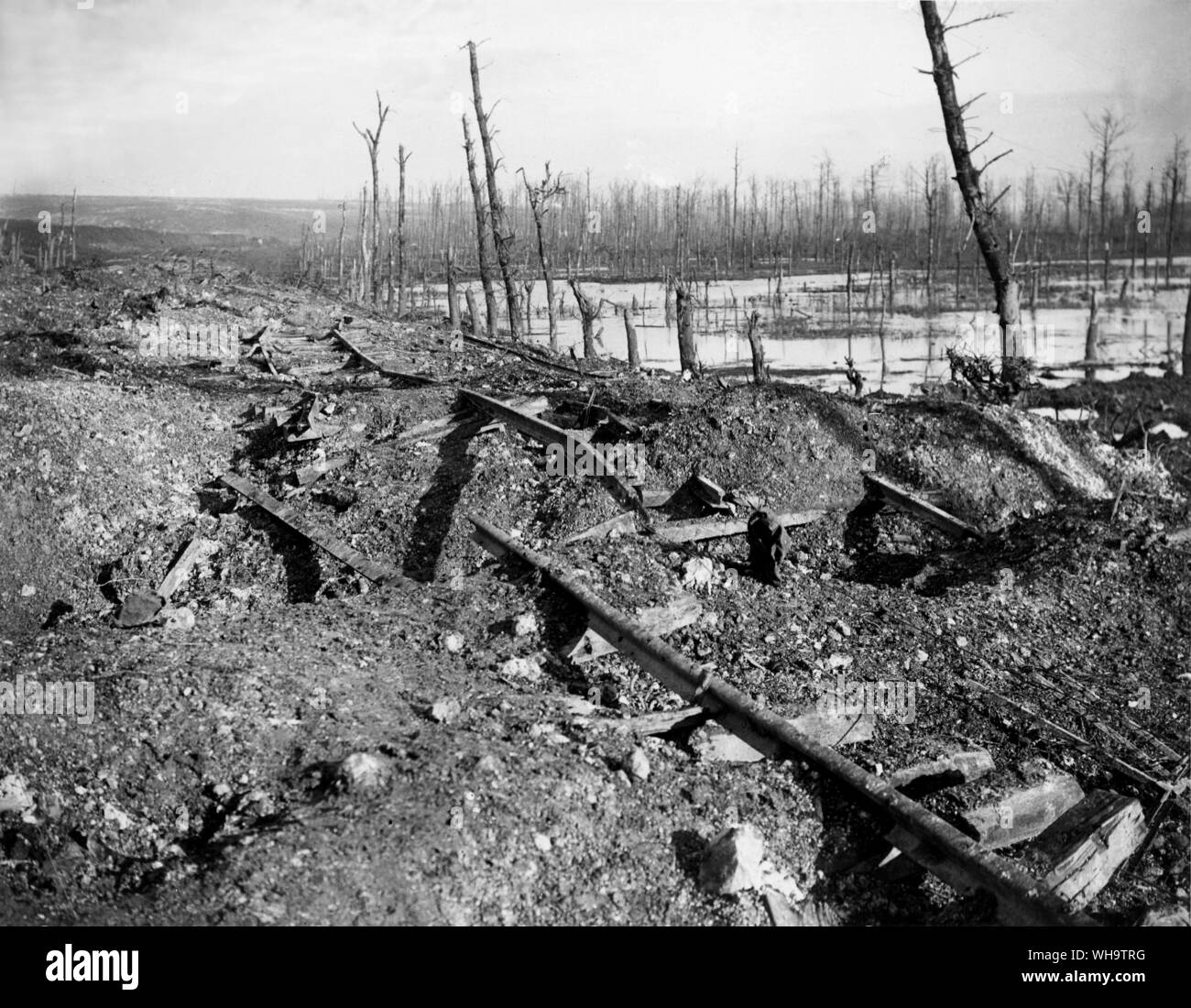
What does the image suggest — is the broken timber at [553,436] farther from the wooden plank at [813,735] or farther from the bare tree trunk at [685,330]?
the bare tree trunk at [685,330]

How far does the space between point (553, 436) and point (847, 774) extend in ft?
18.1

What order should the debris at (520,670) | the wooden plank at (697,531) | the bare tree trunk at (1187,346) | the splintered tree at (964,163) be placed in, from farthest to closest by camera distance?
the bare tree trunk at (1187,346), the splintered tree at (964,163), the wooden plank at (697,531), the debris at (520,670)

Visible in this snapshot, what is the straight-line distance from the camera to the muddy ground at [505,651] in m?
3.41

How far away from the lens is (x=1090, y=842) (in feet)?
12.3

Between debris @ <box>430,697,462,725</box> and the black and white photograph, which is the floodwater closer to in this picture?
the black and white photograph

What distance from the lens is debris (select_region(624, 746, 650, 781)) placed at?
3.95 m

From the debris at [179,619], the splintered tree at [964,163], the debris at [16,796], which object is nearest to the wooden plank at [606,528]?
the debris at [179,619]

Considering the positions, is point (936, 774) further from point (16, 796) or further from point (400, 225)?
point (400, 225)

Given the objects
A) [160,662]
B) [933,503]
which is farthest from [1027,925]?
[933,503]

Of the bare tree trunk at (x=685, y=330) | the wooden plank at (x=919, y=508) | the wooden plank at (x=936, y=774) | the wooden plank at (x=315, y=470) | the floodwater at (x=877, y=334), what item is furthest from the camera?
the floodwater at (x=877, y=334)

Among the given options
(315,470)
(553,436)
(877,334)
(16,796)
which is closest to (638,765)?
(16,796)

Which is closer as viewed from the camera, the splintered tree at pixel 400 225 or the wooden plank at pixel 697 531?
the wooden plank at pixel 697 531

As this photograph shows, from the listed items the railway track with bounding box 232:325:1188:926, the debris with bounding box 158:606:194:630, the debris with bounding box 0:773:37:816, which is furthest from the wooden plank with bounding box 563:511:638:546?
the debris with bounding box 0:773:37:816

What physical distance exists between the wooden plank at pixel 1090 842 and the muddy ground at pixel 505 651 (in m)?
0.10
